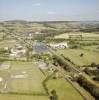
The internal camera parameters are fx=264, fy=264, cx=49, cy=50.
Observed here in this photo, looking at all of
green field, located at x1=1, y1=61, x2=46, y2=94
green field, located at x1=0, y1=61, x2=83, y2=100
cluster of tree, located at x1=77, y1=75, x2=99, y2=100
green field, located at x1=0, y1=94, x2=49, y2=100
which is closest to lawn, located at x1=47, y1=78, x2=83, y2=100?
green field, located at x1=0, y1=61, x2=83, y2=100

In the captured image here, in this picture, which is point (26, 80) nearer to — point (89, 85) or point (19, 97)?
point (19, 97)

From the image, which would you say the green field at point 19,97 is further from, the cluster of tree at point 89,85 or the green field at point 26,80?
the cluster of tree at point 89,85

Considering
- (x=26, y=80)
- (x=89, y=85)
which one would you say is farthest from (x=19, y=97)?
(x=89, y=85)

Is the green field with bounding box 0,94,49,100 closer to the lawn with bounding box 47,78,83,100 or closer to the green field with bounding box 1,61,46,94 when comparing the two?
the green field with bounding box 1,61,46,94

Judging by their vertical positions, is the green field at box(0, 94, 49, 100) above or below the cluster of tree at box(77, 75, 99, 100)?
above

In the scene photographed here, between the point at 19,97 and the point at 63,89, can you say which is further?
the point at 63,89

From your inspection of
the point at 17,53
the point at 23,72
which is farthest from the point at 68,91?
the point at 17,53

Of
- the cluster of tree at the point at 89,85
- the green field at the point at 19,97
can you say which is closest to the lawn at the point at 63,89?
the cluster of tree at the point at 89,85

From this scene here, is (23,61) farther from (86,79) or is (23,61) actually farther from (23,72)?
(86,79)

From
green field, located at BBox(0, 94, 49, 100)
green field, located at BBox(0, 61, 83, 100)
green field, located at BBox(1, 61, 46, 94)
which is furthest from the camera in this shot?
green field, located at BBox(1, 61, 46, 94)

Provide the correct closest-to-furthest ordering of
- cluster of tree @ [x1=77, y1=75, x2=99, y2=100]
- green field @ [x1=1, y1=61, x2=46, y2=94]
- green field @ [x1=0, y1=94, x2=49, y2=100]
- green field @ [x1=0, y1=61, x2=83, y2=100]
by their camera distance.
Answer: green field @ [x1=0, y1=94, x2=49, y2=100] → green field @ [x1=0, y1=61, x2=83, y2=100] → cluster of tree @ [x1=77, y1=75, x2=99, y2=100] → green field @ [x1=1, y1=61, x2=46, y2=94]
